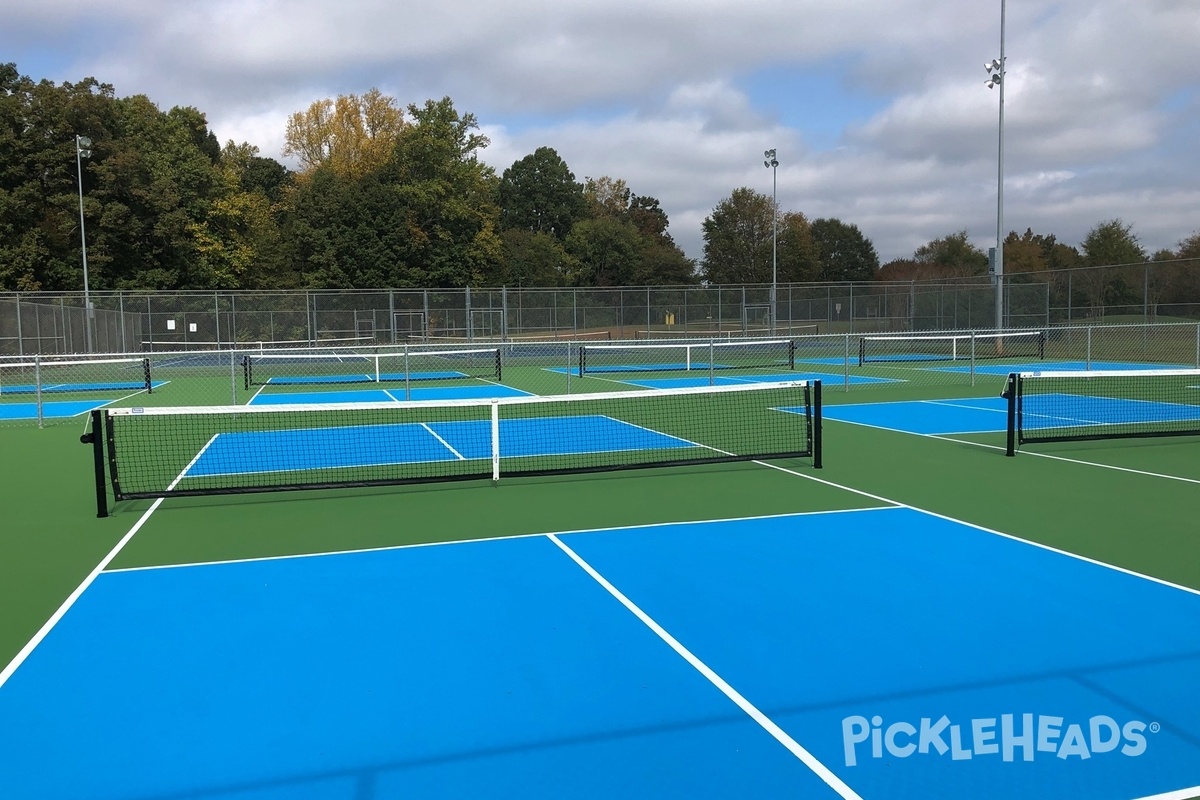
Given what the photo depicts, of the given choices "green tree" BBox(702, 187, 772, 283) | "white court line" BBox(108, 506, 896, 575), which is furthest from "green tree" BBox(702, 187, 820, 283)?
"white court line" BBox(108, 506, 896, 575)

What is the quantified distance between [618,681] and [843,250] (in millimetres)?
110640

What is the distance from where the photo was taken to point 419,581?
21.5ft

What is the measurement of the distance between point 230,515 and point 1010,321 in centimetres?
3673

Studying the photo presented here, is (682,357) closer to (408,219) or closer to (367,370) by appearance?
(367,370)

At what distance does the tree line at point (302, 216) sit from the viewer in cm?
4678

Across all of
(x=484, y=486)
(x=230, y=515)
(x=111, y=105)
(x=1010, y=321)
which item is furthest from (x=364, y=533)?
(x=111, y=105)

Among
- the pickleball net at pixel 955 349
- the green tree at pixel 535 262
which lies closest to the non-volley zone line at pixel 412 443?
the pickleball net at pixel 955 349

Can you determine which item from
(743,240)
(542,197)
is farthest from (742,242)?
(542,197)

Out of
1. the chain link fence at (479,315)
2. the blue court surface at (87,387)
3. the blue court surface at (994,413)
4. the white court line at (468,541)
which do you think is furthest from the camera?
the chain link fence at (479,315)

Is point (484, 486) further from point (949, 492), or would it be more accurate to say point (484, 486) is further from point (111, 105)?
point (111, 105)

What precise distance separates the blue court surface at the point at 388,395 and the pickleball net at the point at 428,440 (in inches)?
112

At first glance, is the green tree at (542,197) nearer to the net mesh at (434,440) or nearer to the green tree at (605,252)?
the green tree at (605,252)

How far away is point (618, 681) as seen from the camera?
187 inches

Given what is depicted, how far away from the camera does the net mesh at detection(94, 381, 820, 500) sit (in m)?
10.3
